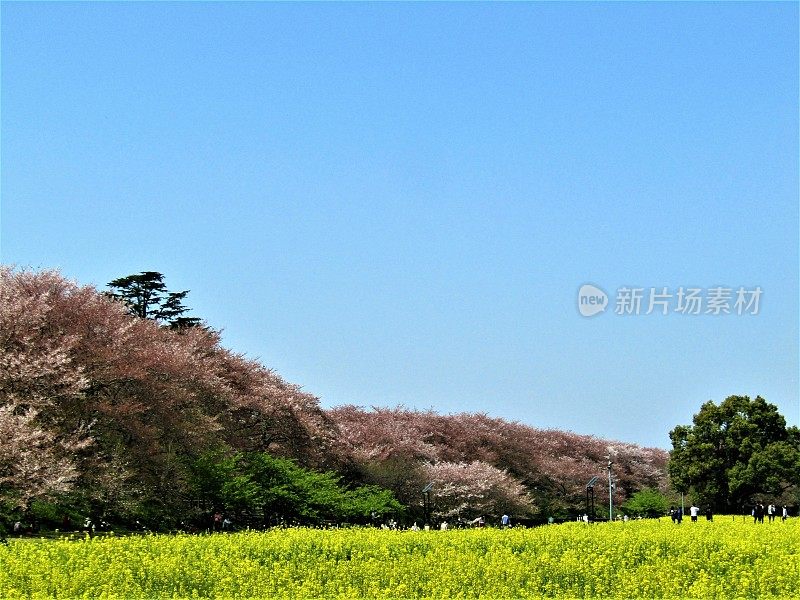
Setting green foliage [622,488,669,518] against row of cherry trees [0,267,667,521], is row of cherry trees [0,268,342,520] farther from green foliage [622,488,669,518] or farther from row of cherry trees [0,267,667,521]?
green foliage [622,488,669,518]

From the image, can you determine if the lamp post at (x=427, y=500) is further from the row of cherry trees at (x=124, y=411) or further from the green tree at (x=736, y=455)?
the green tree at (x=736, y=455)

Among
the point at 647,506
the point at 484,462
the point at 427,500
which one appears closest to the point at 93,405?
the point at 427,500

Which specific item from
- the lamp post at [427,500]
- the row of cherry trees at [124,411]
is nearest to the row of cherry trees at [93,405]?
the row of cherry trees at [124,411]

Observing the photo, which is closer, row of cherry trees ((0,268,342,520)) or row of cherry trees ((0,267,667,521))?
row of cherry trees ((0,268,342,520))

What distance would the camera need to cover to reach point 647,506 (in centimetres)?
7475

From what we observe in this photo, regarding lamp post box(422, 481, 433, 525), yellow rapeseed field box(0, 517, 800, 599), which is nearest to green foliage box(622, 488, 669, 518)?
lamp post box(422, 481, 433, 525)

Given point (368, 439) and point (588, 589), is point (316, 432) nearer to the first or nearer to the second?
point (368, 439)

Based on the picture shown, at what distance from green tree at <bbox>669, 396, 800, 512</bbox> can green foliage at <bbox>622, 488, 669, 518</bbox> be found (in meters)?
4.47

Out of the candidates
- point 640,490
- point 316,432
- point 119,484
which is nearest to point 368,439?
point 316,432

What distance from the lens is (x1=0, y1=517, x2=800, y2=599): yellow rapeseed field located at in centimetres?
1582

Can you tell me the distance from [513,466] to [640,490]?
20876mm

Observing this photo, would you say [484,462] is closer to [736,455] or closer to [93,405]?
[736,455]

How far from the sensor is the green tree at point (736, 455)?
214 ft

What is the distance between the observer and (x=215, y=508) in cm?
3672
